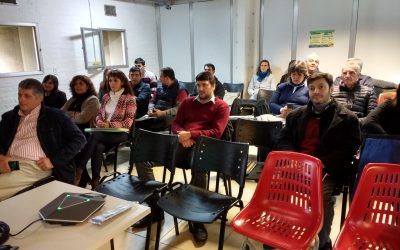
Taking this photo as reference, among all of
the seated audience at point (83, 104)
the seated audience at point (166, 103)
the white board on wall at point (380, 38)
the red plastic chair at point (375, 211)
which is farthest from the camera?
the white board on wall at point (380, 38)

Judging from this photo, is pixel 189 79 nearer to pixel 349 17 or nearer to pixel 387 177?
pixel 349 17

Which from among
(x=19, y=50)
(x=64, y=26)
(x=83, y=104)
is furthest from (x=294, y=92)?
→ (x=19, y=50)

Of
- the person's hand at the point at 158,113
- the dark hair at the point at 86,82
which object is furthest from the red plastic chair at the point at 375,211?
the dark hair at the point at 86,82

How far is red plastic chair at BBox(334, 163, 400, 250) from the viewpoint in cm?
157

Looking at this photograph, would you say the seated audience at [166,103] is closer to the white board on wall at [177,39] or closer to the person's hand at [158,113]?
the person's hand at [158,113]

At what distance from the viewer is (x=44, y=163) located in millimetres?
2240

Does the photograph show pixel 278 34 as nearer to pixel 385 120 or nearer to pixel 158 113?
pixel 158 113

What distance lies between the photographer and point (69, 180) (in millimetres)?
2381

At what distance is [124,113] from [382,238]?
2623mm

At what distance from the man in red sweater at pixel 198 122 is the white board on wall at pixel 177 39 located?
3.95 metres

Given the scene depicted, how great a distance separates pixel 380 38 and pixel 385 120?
10.6 feet

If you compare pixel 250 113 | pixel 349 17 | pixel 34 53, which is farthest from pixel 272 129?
pixel 34 53

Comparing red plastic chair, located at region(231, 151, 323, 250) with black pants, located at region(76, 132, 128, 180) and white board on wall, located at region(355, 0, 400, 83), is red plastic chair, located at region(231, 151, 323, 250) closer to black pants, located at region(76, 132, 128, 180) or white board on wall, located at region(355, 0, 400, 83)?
black pants, located at region(76, 132, 128, 180)

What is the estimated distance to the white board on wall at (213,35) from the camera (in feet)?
20.1
